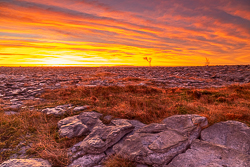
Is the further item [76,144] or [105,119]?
[105,119]

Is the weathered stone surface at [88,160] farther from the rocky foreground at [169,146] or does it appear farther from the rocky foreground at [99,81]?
the rocky foreground at [99,81]

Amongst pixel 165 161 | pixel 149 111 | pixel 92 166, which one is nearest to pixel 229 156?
pixel 165 161

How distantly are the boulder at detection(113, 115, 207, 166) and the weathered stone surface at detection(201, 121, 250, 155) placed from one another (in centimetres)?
32

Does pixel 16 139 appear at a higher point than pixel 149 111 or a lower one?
lower

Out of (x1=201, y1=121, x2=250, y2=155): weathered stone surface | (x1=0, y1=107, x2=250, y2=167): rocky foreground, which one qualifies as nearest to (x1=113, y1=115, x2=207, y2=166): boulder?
(x1=0, y1=107, x2=250, y2=167): rocky foreground

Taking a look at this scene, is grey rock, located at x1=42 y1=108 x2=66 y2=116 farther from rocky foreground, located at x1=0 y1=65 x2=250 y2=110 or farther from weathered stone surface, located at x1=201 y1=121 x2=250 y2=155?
weathered stone surface, located at x1=201 y1=121 x2=250 y2=155

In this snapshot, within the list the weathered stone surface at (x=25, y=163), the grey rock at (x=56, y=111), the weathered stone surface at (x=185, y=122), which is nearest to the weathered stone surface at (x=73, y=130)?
the weathered stone surface at (x=25, y=163)

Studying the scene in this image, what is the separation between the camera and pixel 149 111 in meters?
7.59

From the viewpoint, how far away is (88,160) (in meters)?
4.33

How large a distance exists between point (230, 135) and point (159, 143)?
243 cm

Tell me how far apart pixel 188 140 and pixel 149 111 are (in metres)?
3.19

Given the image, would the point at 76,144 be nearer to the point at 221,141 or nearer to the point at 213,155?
the point at 213,155

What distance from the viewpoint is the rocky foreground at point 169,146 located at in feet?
12.3

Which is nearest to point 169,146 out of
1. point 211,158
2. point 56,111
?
point 211,158
